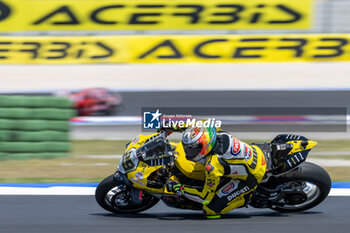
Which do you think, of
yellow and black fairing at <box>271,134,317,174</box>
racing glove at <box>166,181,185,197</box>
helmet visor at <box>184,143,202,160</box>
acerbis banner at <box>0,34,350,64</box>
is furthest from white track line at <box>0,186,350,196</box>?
acerbis banner at <box>0,34,350,64</box>

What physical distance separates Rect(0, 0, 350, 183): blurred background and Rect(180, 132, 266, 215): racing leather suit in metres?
5.94

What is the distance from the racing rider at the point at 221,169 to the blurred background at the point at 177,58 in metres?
5.95

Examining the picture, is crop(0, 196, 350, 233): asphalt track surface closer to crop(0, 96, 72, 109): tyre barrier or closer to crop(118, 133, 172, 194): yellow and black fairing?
crop(118, 133, 172, 194): yellow and black fairing

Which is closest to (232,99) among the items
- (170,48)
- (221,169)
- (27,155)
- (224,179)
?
(170,48)

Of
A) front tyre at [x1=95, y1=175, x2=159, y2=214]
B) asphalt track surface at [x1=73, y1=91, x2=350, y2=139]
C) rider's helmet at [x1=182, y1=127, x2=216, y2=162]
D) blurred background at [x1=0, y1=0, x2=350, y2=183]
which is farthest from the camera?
asphalt track surface at [x1=73, y1=91, x2=350, y2=139]

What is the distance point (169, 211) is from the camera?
722 centimetres

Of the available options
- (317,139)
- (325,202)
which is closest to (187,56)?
(317,139)

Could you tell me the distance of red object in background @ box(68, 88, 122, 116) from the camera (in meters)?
14.6

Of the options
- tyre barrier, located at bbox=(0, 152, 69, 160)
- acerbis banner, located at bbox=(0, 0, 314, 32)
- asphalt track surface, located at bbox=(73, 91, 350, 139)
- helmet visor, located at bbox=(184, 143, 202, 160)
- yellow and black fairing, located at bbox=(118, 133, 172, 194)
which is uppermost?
acerbis banner, located at bbox=(0, 0, 314, 32)

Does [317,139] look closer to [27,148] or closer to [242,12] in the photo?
[27,148]

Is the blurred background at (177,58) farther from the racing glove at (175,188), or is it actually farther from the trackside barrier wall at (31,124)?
the racing glove at (175,188)

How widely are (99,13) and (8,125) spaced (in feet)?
38.2

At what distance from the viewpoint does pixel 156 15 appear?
70.4 ft

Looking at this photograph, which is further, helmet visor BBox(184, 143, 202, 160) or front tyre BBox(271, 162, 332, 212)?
front tyre BBox(271, 162, 332, 212)
